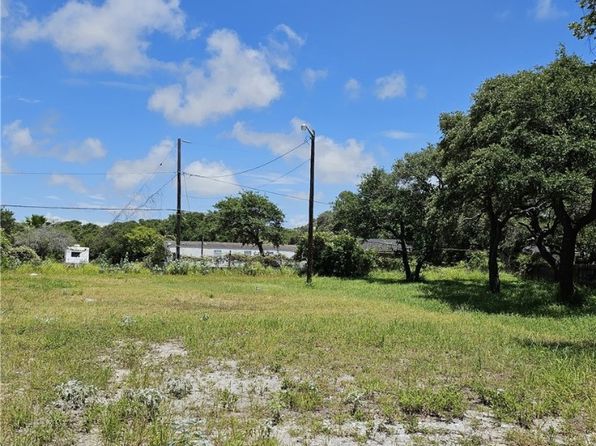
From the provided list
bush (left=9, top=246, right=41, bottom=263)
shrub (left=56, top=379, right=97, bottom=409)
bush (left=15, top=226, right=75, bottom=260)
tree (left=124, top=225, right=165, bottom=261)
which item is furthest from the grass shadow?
tree (left=124, top=225, right=165, bottom=261)

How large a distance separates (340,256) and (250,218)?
21.8m

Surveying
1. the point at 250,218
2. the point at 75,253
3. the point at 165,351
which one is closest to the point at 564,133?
the point at 165,351

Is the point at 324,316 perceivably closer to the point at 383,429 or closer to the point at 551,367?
the point at 551,367

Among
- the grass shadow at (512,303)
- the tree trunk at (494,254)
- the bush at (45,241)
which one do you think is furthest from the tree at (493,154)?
the bush at (45,241)

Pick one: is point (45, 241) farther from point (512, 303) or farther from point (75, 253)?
point (512, 303)

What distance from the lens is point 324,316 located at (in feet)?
39.7

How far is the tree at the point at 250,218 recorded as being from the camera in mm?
52969

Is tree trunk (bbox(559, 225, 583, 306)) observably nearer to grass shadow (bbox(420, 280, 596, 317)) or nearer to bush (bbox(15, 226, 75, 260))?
grass shadow (bbox(420, 280, 596, 317))

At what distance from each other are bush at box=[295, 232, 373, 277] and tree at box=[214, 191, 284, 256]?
19.6 metres

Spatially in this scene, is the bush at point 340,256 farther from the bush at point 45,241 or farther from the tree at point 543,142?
the bush at point 45,241

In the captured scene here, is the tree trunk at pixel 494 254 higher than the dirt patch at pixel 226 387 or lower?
higher

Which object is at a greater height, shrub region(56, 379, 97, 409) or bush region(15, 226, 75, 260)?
bush region(15, 226, 75, 260)

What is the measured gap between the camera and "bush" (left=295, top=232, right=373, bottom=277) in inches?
1287

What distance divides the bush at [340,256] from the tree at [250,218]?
64.3 ft
